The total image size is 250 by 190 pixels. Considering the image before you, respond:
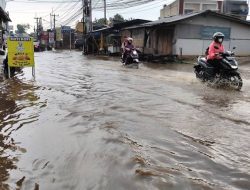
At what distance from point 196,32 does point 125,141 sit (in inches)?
910

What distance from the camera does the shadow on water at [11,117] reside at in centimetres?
517

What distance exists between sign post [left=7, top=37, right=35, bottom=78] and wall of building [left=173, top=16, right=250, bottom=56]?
49.7 feet

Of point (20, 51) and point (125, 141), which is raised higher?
point (20, 51)

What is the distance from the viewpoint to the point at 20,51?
13.8 metres

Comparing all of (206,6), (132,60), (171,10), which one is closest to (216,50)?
(132,60)

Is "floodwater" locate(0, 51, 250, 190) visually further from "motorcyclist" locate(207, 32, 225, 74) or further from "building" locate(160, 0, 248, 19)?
"building" locate(160, 0, 248, 19)

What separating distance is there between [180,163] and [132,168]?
24.5 inches

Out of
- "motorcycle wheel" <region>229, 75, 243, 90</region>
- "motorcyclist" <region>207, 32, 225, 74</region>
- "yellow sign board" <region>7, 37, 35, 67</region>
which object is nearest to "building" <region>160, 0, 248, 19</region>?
"motorcyclist" <region>207, 32, 225, 74</region>

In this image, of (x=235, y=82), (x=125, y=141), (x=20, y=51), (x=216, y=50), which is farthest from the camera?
(x=20, y=51)

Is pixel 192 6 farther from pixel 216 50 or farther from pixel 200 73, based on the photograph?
pixel 216 50

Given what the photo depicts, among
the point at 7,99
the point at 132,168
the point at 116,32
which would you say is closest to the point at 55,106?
the point at 7,99

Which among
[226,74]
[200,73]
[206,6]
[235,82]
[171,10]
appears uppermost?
[206,6]

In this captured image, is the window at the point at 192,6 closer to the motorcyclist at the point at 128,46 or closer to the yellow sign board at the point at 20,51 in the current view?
the motorcyclist at the point at 128,46

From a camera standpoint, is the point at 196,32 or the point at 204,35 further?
the point at 204,35
